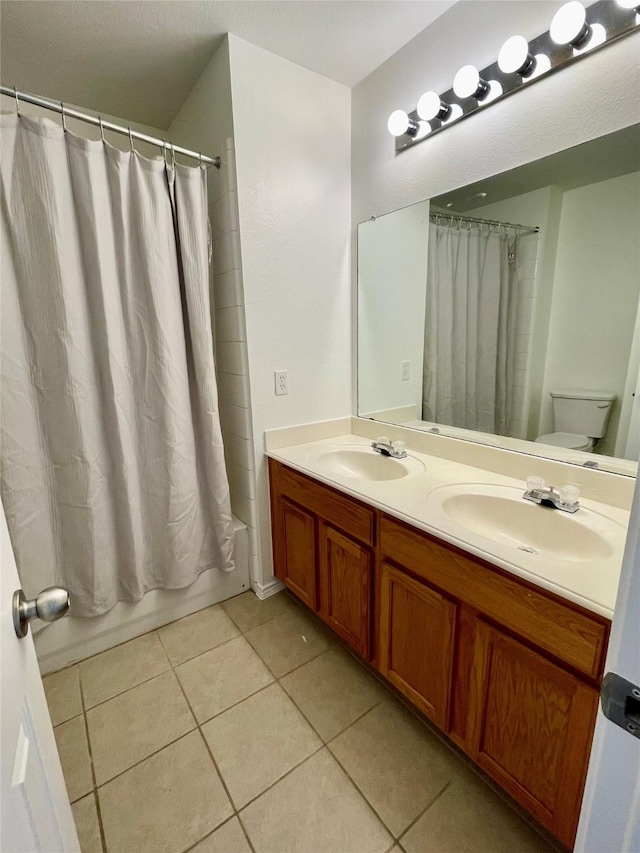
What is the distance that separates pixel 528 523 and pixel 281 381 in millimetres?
1169

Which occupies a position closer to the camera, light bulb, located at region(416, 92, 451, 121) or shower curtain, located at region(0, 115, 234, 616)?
shower curtain, located at region(0, 115, 234, 616)

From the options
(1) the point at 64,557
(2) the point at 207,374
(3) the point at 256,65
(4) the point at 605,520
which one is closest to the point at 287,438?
(2) the point at 207,374

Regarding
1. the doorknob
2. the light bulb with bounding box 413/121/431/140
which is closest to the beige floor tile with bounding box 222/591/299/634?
the doorknob

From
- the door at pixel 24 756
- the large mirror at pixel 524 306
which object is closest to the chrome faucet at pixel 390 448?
the large mirror at pixel 524 306

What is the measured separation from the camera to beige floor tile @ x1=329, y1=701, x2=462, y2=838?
1.12 meters

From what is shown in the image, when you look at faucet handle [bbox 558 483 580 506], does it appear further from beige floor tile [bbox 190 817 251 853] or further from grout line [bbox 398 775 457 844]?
beige floor tile [bbox 190 817 251 853]

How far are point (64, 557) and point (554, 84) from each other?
236 cm

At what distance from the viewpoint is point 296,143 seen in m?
1.73

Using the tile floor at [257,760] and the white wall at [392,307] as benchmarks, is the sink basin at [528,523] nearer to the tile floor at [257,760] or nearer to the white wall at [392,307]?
the white wall at [392,307]

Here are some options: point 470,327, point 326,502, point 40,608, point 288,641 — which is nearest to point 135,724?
point 288,641

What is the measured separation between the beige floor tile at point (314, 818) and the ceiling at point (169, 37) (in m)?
2.56

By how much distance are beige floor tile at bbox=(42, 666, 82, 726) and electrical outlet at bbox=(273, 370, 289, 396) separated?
4.70ft

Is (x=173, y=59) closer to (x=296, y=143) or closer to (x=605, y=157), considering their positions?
(x=296, y=143)

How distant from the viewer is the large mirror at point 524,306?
1.16m
